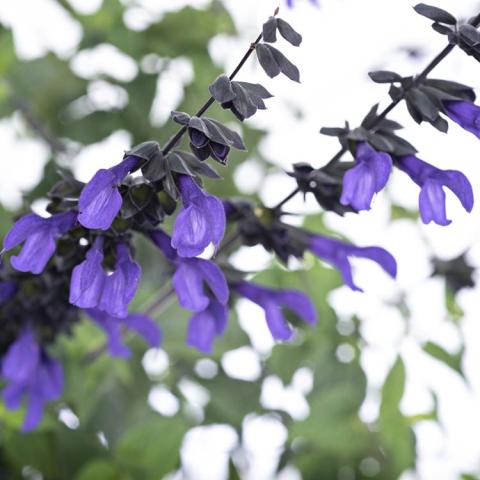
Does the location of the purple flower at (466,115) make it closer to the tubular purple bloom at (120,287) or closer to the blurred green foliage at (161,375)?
the tubular purple bloom at (120,287)

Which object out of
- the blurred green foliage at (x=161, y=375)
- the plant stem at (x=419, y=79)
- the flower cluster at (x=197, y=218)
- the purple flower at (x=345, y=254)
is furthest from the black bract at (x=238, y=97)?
the blurred green foliage at (x=161, y=375)

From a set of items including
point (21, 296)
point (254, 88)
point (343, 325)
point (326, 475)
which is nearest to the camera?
point (254, 88)

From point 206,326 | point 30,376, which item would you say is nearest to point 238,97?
point 206,326

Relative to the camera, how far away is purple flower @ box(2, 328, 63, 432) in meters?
0.72

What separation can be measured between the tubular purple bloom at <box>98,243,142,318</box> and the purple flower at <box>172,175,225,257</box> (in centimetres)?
5

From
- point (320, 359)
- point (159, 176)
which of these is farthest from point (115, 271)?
point (320, 359)

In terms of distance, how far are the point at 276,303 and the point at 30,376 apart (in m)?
0.22

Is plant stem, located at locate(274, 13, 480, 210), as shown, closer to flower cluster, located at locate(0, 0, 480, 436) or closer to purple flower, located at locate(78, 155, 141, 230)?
flower cluster, located at locate(0, 0, 480, 436)

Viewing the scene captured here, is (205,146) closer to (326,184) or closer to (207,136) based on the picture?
(207,136)

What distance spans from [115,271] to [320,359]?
1.57 feet

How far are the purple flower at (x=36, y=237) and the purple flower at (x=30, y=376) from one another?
145mm

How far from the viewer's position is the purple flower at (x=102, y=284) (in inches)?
21.5

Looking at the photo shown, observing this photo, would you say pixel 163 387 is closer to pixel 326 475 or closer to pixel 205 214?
→ pixel 326 475

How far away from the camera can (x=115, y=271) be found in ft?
1.87
